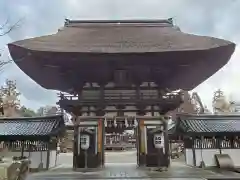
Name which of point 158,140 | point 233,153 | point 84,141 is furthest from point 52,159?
point 233,153

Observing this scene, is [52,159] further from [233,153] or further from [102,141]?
[233,153]

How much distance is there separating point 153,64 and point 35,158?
7.95 m

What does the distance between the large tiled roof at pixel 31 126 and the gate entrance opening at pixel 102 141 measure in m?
2.23

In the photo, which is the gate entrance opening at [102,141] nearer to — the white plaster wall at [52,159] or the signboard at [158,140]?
the signboard at [158,140]

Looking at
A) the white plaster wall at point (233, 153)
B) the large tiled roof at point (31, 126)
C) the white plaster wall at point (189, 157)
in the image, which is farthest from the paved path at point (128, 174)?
the white plaster wall at point (233, 153)

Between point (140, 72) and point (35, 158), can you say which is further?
point (35, 158)

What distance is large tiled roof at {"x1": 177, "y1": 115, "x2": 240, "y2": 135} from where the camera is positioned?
1605cm

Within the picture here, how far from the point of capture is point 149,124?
47.5 ft

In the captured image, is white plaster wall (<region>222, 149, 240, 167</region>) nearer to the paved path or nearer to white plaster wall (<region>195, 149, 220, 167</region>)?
white plaster wall (<region>195, 149, 220, 167</region>)

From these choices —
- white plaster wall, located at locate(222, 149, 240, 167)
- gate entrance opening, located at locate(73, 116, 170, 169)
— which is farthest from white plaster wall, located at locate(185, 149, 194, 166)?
gate entrance opening, located at locate(73, 116, 170, 169)

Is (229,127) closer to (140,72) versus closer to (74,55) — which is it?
(140,72)

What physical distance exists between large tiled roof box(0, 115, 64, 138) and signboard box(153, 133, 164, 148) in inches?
208

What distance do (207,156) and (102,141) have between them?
19.6ft

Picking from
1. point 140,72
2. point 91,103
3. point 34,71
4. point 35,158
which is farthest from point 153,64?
point 35,158
